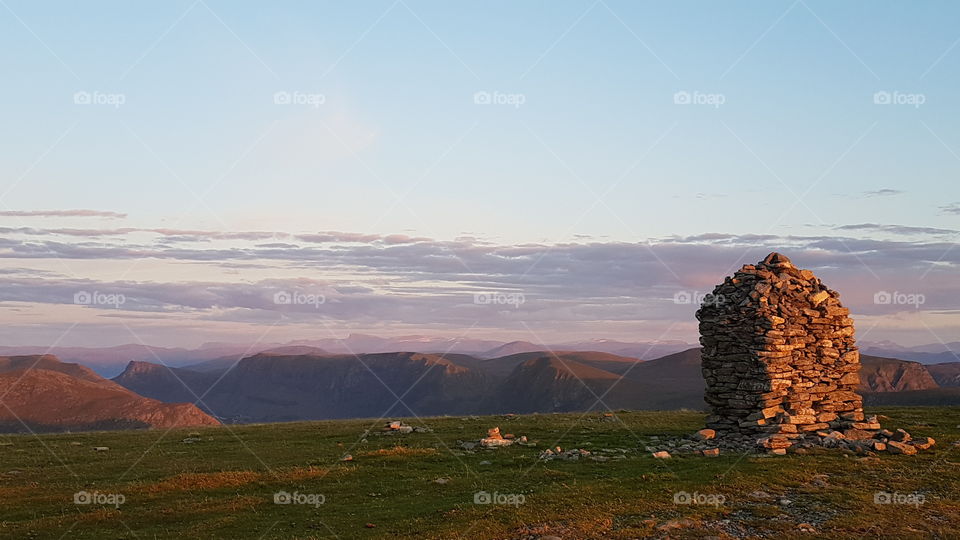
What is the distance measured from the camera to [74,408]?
15012 centimetres

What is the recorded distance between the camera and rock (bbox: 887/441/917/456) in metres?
27.4

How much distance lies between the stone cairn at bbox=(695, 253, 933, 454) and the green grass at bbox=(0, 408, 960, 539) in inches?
118

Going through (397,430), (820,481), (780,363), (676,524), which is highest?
(780,363)

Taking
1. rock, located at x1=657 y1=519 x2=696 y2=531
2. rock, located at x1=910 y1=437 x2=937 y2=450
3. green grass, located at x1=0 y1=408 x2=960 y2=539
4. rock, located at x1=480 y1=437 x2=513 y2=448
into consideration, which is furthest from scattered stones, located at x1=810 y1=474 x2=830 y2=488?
rock, located at x1=480 y1=437 x2=513 y2=448

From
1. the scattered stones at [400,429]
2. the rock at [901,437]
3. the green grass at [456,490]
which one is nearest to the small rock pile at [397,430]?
the scattered stones at [400,429]

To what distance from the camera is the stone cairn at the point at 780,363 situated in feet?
99.6

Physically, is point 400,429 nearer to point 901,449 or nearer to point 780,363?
point 780,363

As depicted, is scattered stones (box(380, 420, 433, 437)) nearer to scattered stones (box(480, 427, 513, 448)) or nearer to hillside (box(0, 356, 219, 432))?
scattered stones (box(480, 427, 513, 448))

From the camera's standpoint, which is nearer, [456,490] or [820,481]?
[456,490]

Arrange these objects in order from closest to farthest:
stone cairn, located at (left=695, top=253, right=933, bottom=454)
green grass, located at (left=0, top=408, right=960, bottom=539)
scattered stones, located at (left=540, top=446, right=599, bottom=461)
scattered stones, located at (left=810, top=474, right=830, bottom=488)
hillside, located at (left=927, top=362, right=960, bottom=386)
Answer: green grass, located at (left=0, top=408, right=960, bottom=539)
scattered stones, located at (left=810, top=474, right=830, bottom=488)
scattered stones, located at (left=540, top=446, right=599, bottom=461)
stone cairn, located at (left=695, top=253, right=933, bottom=454)
hillside, located at (left=927, top=362, right=960, bottom=386)

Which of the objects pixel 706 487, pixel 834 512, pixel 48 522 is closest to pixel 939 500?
pixel 834 512

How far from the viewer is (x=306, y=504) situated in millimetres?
21125

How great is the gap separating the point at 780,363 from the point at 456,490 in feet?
56.1

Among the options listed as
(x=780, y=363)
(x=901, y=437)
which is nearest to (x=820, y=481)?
(x=780, y=363)
